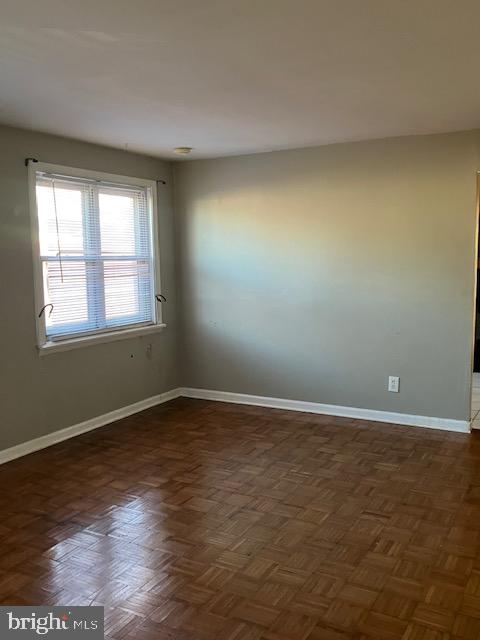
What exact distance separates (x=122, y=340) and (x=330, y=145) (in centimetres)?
221

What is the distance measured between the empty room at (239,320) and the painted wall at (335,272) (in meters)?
0.02

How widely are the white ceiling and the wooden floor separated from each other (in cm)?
211

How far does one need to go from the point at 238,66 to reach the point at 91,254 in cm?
221

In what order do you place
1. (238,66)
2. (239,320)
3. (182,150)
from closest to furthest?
(238,66) < (182,150) < (239,320)

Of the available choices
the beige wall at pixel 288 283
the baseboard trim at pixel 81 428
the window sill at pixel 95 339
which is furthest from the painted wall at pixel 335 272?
the window sill at pixel 95 339

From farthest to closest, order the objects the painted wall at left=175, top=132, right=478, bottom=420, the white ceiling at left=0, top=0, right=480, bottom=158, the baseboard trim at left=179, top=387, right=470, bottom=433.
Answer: the baseboard trim at left=179, top=387, right=470, bottom=433, the painted wall at left=175, top=132, right=478, bottom=420, the white ceiling at left=0, top=0, right=480, bottom=158

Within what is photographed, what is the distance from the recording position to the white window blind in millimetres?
3943

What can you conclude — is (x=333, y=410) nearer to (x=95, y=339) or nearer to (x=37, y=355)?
(x=95, y=339)

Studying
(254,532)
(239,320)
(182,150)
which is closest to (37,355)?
(239,320)

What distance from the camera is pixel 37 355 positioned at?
3.86 metres

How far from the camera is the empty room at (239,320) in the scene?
2.12 m

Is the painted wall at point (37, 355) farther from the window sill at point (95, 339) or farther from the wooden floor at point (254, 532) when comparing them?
the wooden floor at point (254, 532)

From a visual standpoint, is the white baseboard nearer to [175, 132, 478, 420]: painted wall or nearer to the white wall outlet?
[175, 132, 478, 420]: painted wall

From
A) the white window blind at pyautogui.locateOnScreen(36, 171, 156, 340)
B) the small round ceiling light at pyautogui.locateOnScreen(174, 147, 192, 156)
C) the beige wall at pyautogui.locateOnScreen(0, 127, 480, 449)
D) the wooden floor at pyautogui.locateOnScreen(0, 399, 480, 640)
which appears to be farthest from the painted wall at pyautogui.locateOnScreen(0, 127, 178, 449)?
the small round ceiling light at pyautogui.locateOnScreen(174, 147, 192, 156)
